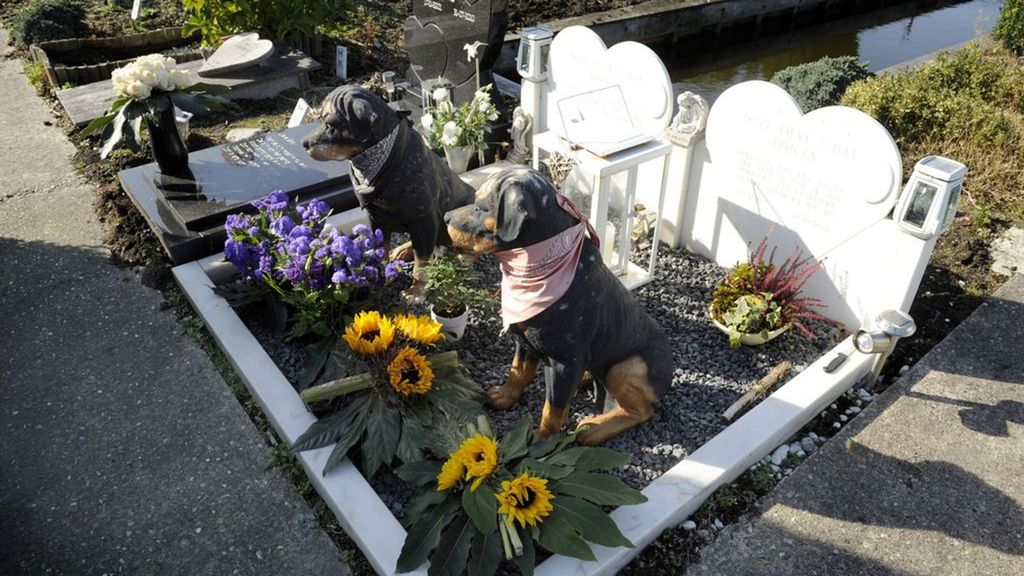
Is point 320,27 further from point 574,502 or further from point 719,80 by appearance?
point 574,502

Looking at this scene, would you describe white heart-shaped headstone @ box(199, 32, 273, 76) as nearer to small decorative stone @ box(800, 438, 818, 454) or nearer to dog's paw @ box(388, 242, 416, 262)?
dog's paw @ box(388, 242, 416, 262)

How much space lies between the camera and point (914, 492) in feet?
11.8

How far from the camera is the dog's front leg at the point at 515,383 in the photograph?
3.86 meters

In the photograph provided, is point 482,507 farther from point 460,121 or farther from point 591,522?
point 460,121

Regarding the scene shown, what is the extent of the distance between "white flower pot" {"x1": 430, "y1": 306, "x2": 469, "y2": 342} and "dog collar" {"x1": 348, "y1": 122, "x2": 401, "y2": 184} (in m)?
0.94

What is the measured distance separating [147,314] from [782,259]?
4526 millimetres

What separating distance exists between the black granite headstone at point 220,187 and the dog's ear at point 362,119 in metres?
1.67

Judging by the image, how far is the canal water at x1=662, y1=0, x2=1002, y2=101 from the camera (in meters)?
13.1

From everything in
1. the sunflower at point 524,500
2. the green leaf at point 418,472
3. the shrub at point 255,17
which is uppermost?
the shrub at point 255,17

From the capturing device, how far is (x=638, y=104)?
205 inches

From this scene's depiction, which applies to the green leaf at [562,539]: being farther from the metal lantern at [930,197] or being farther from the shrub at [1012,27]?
the shrub at [1012,27]

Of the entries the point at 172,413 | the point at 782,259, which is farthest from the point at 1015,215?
the point at 172,413

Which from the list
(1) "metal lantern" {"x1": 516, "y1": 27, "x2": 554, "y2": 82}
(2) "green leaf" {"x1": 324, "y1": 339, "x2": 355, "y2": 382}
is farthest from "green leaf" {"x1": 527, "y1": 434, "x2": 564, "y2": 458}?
(1) "metal lantern" {"x1": 516, "y1": 27, "x2": 554, "y2": 82}

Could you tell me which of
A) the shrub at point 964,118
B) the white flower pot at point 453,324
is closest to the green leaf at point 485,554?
the white flower pot at point 453,324
